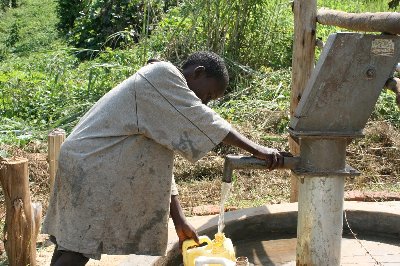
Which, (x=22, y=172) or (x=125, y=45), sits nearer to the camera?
(x=22, y=172)

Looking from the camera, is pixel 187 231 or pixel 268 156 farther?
pixel 187 231

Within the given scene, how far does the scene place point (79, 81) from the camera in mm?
7758

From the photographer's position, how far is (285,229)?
3.76 meters

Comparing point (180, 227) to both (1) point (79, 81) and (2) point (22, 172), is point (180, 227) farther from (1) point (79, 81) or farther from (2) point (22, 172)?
(1) point (79, 81)

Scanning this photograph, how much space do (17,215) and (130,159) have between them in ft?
3.52

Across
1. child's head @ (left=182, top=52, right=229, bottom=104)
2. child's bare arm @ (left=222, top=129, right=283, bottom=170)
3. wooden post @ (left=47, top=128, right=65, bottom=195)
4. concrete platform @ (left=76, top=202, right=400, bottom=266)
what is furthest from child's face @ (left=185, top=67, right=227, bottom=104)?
wooden post @ (left=47, top=128, right=65, bottom=195)

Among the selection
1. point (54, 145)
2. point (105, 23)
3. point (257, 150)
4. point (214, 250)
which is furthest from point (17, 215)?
point (105, 23)

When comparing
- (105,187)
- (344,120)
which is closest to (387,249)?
(344,120)

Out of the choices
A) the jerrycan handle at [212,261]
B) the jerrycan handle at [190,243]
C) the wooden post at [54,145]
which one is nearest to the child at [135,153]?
the jerrycan handle at [190,243]

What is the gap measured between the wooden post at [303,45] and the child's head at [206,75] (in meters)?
1.57

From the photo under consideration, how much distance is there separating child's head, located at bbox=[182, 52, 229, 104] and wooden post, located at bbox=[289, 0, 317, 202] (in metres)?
1.57

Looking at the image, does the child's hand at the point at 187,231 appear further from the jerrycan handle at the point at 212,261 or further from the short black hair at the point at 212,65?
the short black hair at the point at 212,65

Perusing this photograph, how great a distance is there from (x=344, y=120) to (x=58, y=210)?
47.1 inches

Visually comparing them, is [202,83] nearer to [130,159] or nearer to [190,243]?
[130,159]
